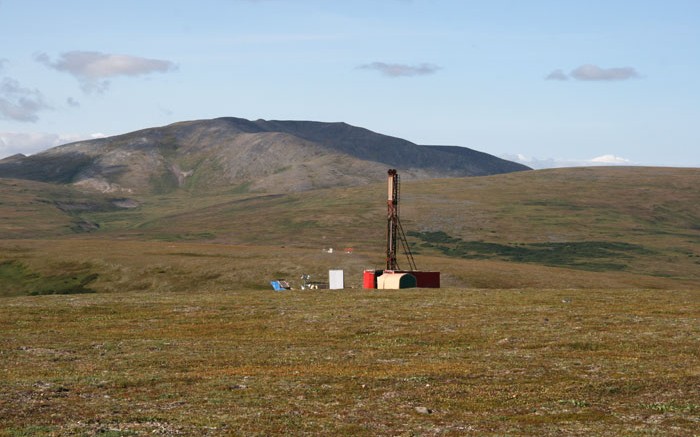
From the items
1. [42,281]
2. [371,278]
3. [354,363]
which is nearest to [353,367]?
[354,363]

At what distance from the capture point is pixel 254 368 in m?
43.6

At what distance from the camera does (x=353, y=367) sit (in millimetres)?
43875

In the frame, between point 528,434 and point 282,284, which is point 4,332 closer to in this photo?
point 528,434

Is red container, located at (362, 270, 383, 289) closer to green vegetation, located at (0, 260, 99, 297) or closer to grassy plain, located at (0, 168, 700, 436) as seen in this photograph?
grassy plain, located at (0, 168, 700, 436)

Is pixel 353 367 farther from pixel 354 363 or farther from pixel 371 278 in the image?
pixel 371 278

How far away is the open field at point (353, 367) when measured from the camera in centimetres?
3077

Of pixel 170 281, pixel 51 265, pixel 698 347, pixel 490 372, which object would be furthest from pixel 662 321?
pixel 51 265

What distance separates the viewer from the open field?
30766 mm

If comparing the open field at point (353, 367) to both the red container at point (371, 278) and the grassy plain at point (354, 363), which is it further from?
the red container at point (371, 278)

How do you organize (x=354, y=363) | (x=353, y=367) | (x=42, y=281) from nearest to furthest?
(x=353, y=367) → (x=354, y=363) → (x=42, y=281)

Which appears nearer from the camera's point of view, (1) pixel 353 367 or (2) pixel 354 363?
(1) pixel 353 367

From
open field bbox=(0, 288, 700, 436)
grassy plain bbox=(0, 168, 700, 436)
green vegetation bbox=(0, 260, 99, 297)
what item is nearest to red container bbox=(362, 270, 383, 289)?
grassy plain bbox=(0, 168, 700, 436)

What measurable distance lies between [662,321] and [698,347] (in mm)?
13308

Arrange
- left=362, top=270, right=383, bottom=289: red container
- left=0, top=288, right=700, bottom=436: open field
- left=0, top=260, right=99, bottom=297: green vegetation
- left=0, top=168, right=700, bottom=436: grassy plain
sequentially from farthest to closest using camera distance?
1. left=0, top=260, right=99, bottom=297: green vegetation
2. left=362, top=270, right=383, bottom=289: red container
3. left=0, top=168, right=700, bottom=436: grassy plain
4. left=0, top=288, right=700, bottom=436: open field
